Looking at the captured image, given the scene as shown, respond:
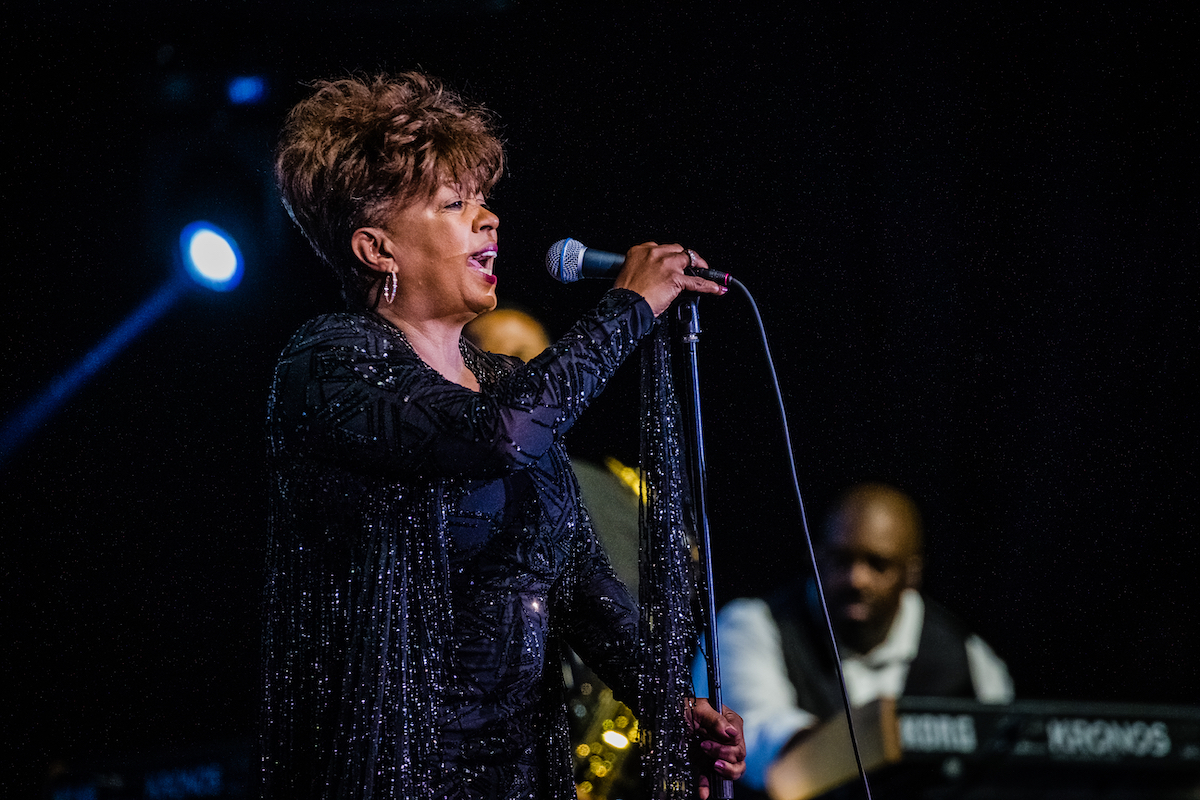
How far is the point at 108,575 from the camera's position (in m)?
2.99

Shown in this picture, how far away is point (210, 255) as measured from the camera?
3012 mm

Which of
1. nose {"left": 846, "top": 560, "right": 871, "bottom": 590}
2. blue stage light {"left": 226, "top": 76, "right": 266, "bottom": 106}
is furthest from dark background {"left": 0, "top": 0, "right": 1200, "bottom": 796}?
nose {"left": 846, "top": 560, "right": 871, "bottom": 590}

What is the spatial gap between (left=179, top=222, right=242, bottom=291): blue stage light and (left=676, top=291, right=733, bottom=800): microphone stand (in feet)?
6.98

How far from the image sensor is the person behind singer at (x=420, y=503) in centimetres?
118

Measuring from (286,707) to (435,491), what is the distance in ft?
1.13

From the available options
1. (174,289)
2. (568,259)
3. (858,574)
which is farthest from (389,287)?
(858,574)

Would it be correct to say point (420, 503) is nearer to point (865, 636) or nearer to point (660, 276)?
point (660, 276)

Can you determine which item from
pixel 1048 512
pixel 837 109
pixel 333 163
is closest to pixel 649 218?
pixel 837 109

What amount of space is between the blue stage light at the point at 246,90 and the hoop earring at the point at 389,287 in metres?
1.96

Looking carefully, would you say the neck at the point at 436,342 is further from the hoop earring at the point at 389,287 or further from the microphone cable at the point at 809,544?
the microphone cable at the point at 809,544

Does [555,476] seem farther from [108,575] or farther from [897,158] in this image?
[108,575]

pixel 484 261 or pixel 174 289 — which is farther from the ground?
pixel 174 289

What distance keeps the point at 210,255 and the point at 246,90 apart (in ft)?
1.83

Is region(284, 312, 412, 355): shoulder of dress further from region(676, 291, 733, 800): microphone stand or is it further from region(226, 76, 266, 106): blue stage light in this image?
region(226, 76, 266, 106): blue stage light
